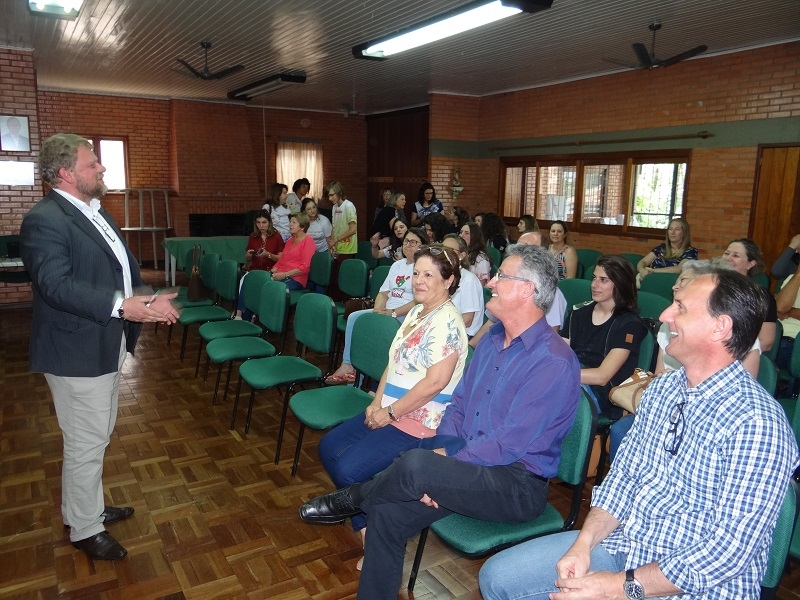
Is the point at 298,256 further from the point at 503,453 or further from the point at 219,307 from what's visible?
the point at 503,453

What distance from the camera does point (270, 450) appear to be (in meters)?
3.72

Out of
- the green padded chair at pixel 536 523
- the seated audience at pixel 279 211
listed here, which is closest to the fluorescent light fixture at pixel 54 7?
the seated audience at pixel 279 211

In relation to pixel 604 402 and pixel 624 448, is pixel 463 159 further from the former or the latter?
pixel 624 448

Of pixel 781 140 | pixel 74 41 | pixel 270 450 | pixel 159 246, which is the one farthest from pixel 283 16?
pixel 159 246

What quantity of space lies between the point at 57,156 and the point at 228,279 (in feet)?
10.2

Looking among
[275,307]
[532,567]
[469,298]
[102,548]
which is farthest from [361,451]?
[275,307]

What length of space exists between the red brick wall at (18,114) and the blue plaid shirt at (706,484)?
8.07 metres

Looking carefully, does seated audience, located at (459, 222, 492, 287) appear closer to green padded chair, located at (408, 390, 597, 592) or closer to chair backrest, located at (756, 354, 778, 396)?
chair backrest, located at (756, 354, 778, 396)

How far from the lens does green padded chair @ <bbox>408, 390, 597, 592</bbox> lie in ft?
6.53

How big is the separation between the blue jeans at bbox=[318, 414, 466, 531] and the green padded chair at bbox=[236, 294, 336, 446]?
0.73m

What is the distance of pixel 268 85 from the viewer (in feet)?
30.8

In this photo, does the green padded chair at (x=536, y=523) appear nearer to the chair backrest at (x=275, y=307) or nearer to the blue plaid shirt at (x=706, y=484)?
the blue plaid shirt at (x=706, y=484)

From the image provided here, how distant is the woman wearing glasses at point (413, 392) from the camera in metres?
2.54

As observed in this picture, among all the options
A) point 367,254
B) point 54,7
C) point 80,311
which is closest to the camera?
point 80,311
